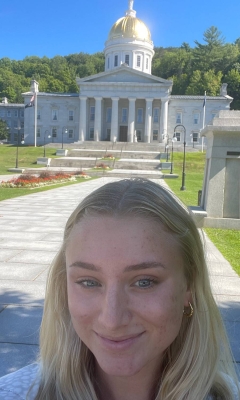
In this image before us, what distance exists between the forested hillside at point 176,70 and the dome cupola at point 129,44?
18.7 meters

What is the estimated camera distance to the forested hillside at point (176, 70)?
9606cm

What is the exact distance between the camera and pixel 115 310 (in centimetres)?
135

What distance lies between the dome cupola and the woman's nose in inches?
3313

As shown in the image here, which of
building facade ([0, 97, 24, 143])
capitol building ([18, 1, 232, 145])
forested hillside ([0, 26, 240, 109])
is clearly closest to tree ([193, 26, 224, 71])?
forested hillside ([0, 26, 240, 109])

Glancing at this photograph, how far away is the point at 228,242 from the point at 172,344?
7.88 meters

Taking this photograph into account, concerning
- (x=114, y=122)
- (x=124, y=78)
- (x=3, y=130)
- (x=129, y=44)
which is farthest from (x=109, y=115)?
(x=3, y=130)

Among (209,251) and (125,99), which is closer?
(209,251)

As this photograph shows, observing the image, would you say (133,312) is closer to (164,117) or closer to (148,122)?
(148,122)

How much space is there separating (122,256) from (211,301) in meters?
0.52

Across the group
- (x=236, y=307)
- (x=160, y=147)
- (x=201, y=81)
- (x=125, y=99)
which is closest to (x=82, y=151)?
(x=160, y=147)

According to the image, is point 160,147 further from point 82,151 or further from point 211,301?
point 211,301

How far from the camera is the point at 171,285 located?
143 centimetres

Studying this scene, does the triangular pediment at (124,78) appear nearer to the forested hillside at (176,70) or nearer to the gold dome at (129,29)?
the gold dome at (129,29)

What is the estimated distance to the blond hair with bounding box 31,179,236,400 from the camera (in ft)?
4.77
